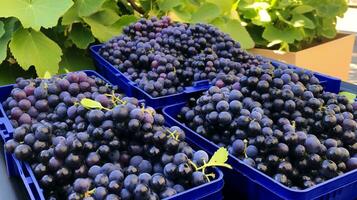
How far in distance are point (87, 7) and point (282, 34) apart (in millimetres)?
1265

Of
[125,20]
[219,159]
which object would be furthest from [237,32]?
[219,159]

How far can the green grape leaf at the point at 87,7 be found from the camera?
162 cm

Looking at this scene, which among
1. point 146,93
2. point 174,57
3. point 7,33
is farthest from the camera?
point 7,33

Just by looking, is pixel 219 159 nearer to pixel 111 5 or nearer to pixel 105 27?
pixel 105 27

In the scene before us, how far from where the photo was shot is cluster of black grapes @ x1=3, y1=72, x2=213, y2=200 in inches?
28.8

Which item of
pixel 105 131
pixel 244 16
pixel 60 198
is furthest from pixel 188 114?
pixel 244 16

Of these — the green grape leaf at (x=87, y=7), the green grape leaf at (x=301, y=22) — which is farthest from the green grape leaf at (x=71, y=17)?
the green grape leaf at (x=301, y=22)

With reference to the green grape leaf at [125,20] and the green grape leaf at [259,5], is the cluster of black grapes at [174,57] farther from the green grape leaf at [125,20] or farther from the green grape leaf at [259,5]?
the green grape leaf at [259,5]

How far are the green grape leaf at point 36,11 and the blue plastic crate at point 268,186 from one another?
0.78 m

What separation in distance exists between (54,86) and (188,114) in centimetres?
36

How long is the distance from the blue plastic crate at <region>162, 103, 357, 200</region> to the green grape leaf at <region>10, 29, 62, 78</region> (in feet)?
2.59

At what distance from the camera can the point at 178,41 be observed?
1444mm

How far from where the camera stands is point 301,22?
245 centimetres

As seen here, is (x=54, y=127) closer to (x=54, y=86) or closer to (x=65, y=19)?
(x=54, y=86)
